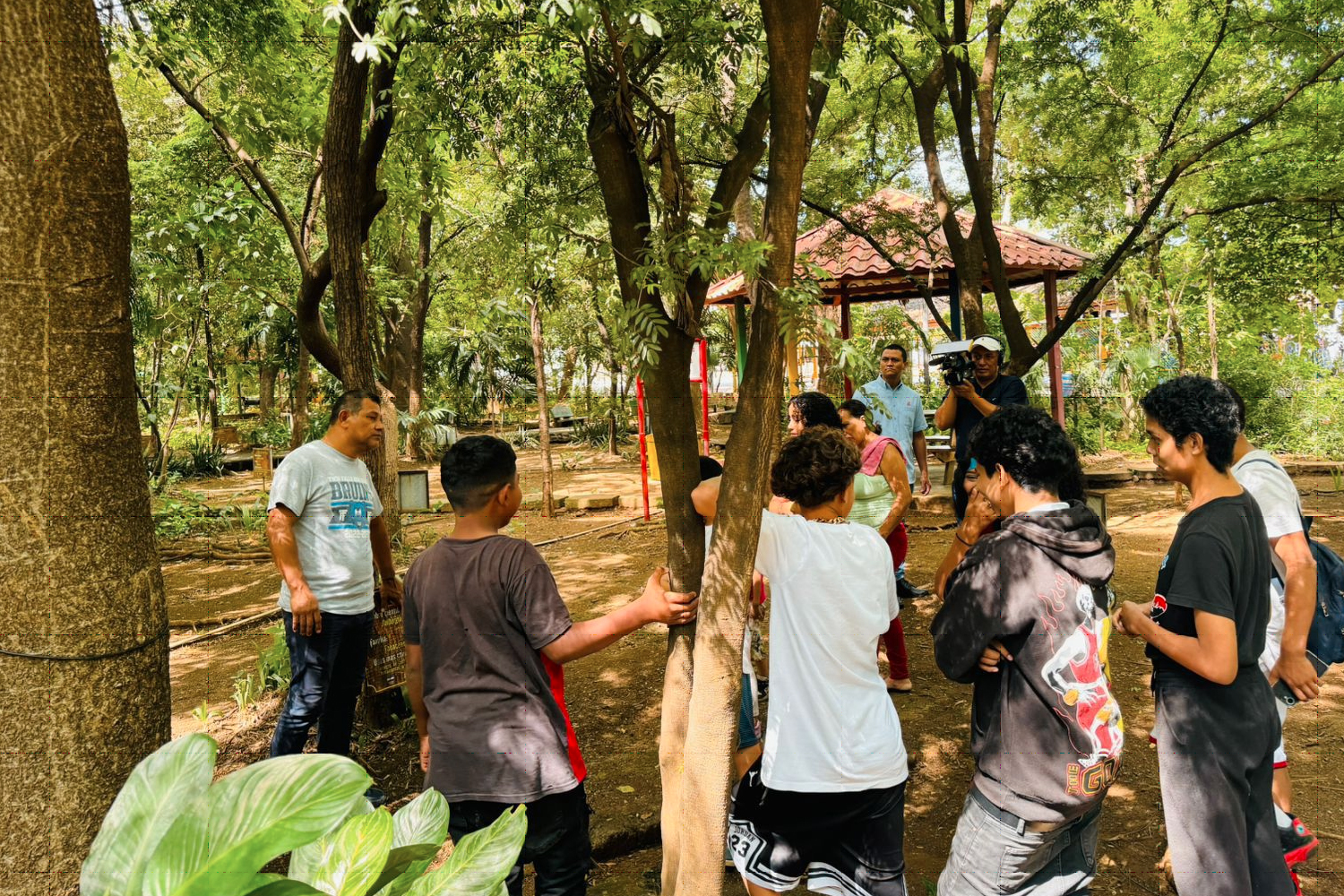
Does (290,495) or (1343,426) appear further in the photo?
(1343,426)

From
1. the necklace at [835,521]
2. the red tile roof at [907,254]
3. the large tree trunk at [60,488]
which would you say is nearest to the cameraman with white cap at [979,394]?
the necklace at [835,521]

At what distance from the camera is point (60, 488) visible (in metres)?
1.61

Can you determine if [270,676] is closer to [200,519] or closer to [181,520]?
[181,520]

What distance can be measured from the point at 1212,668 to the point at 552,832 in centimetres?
177

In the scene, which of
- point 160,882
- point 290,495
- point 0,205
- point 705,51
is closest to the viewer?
point 160,882

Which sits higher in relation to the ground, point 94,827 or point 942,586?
point 942,586

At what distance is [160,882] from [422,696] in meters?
1.66

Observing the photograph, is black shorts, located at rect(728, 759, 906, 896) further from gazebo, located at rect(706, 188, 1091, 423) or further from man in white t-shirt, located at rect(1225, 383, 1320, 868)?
gazebo, located at rect(706, 188, 1091, 423)

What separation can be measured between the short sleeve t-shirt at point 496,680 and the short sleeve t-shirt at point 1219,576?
1.61 m

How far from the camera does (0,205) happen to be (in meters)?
1.58

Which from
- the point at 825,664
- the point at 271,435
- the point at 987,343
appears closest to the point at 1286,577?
the point at 825,664

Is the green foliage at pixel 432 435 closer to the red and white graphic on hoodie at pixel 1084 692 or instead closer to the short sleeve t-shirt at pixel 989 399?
the short sleeve t-shirt at pixel 989 399

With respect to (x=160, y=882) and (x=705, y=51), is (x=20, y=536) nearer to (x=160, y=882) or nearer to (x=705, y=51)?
(x=160, y=882)

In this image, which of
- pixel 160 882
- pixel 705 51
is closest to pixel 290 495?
pixel 705 51
